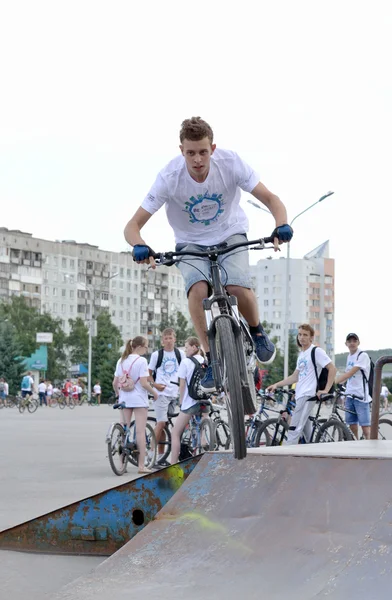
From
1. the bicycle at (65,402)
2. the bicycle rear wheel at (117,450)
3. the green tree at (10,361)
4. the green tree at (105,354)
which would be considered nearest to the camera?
the bicycle rear wheel at (117,450)

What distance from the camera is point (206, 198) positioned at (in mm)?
7211

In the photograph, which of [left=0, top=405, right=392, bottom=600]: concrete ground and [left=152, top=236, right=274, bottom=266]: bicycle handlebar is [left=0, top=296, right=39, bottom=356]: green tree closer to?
[left=0, top=405, right=392, bottom=600]: concrete ground

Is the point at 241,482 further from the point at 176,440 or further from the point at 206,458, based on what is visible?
the point at 176,440

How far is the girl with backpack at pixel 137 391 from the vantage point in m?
14.6

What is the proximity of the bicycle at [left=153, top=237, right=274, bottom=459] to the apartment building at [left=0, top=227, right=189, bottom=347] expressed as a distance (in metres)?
138

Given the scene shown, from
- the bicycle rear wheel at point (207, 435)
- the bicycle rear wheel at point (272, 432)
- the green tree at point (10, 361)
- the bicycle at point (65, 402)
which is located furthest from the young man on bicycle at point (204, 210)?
the green tree at point (10, 361)

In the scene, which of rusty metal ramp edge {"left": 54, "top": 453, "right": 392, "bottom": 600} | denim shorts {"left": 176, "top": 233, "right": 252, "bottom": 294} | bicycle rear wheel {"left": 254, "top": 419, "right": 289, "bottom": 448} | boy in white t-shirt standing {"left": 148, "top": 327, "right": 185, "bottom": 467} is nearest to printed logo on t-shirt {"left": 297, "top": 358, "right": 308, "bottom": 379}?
bicycle rear wheel {"left": 254, "top": 419, "right": 289, "bottom": 448}

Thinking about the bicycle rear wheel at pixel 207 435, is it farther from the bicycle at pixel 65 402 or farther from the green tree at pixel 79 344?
the green tree at pixel 79 344

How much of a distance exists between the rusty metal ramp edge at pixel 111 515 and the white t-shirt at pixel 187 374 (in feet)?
22.2

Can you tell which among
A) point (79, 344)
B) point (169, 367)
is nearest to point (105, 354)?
point (79, 344)

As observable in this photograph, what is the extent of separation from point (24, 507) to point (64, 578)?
383cm

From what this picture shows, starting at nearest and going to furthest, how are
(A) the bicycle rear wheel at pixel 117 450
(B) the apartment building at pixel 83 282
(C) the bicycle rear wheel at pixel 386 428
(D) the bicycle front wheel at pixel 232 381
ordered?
(D) the bicycle front wheel at pixel 232 381 < (A) the bicycle rear wheel at pixel 117 450 < (C) the bicycle rear wheel at pixel 386 428 < (B) the apartment building at pixel 83 282

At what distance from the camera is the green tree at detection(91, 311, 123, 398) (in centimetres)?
11056

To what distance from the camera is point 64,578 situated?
6422 millimetres
